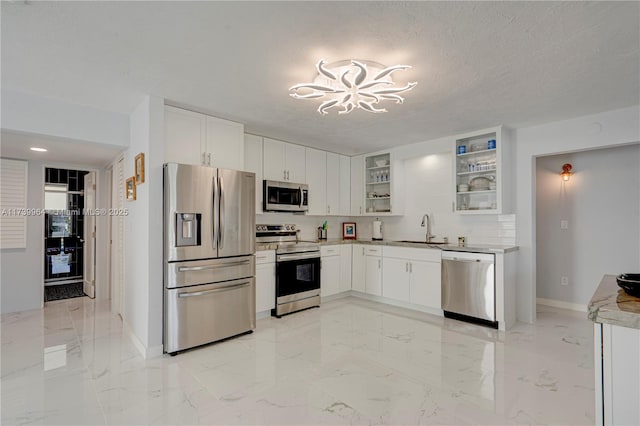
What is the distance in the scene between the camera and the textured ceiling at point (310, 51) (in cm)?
175

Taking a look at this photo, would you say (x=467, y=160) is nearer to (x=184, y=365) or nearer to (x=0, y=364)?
(x=184, y=365)

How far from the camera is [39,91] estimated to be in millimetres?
2820

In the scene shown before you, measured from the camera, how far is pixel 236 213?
11.0ft

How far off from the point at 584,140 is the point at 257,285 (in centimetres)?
404

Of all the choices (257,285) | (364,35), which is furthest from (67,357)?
(364,35)

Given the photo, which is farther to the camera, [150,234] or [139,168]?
[139,168]

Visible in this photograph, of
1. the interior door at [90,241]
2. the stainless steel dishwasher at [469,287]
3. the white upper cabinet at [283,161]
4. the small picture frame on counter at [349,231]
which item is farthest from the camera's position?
the small picture frame on counter at [349,231]

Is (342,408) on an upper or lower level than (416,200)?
lower

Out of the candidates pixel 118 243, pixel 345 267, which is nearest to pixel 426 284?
pixel 345 267

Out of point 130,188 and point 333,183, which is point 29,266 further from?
point 333,183

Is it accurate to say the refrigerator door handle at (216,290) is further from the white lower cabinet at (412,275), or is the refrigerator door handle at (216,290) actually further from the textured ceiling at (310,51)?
the white lower cabinet at (412,275)

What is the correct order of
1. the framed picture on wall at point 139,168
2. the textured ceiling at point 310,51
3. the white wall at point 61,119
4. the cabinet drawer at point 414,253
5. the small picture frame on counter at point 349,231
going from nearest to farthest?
the textured ceiling at point 310,51, the white wall at point 61,119, the framed picture on wall at point 139,168, the cabinet drawer at point 414,253, the small picture frame on counter at point 349,231

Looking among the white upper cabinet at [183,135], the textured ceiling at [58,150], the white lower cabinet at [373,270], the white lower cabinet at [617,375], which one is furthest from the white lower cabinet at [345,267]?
the white lower cabinet at [617,375]

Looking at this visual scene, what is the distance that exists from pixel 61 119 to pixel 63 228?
14.8ft
